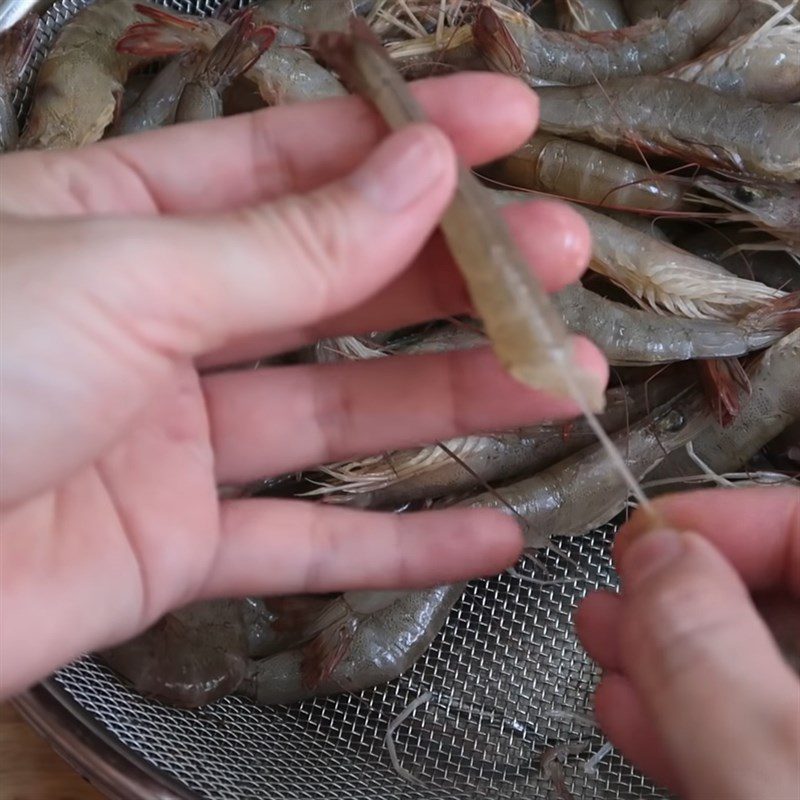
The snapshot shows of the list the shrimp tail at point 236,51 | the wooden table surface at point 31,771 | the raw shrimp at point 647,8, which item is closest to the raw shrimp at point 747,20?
the raw shrimp at point 647,8

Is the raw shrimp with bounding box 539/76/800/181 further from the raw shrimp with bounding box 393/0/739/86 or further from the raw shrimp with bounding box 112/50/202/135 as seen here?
the raw shrimp with bounding box 112/50/202/135

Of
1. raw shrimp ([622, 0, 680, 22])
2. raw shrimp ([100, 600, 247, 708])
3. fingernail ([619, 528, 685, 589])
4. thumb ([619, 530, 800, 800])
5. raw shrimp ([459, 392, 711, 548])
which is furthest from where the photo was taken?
raw shrimp ([622, 0, 680, 22])

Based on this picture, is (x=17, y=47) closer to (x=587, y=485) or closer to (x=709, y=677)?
(x=587, y=485)

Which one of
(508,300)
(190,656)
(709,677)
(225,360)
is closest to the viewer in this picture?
(709,677)

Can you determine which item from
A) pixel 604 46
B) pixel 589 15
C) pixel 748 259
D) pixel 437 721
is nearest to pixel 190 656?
pixel 437 721

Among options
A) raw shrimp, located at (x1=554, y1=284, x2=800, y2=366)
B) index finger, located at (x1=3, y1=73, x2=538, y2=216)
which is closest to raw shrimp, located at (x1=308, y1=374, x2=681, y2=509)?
raw shrimp, located at (x1=554, y1=284, x2=800, y2=366)

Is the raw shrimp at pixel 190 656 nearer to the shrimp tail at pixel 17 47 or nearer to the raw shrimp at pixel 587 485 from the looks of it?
the raw shrimp at pixel 587 485

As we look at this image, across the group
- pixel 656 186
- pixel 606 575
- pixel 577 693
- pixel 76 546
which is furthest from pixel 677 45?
pixel 76 546
